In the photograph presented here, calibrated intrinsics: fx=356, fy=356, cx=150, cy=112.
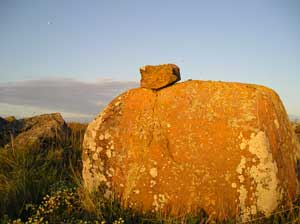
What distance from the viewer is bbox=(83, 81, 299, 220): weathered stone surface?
4.18m

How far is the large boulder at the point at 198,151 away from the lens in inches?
164

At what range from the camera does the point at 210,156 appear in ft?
14.1

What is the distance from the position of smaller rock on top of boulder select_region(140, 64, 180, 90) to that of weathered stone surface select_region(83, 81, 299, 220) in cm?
8

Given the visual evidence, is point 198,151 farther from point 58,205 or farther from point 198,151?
point 58,205

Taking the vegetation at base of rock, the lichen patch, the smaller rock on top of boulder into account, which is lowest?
the vegetation at base of rock

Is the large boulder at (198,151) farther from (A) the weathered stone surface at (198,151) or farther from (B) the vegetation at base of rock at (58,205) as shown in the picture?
(B) the vegetation at base of rock at (58,205)

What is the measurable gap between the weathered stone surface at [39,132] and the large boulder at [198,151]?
2409mm

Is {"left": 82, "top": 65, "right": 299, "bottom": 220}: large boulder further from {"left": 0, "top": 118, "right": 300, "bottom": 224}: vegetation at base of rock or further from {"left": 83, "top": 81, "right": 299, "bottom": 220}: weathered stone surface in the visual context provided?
{"left": 0, "top": 118, "right": 300, "bottom": 224}: vegetation at base of rock

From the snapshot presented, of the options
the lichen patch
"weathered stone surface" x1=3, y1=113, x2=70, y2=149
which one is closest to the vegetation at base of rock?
the lichen patch

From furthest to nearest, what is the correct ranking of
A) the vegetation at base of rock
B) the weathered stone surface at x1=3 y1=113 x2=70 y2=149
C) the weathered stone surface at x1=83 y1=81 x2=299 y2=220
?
the weathered stone surface at x1=3 y1=113 x2=70 y2=149
the weathered stone surface at x1=83 y1=81 x2=299 y2=220
the vegetation at base of rock

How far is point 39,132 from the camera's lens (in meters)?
7.57

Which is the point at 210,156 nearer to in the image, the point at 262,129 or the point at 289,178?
the point at 262,129

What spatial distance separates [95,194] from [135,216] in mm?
666

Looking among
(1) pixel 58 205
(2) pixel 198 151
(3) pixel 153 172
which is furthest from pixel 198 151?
(1) pixel 58 205
